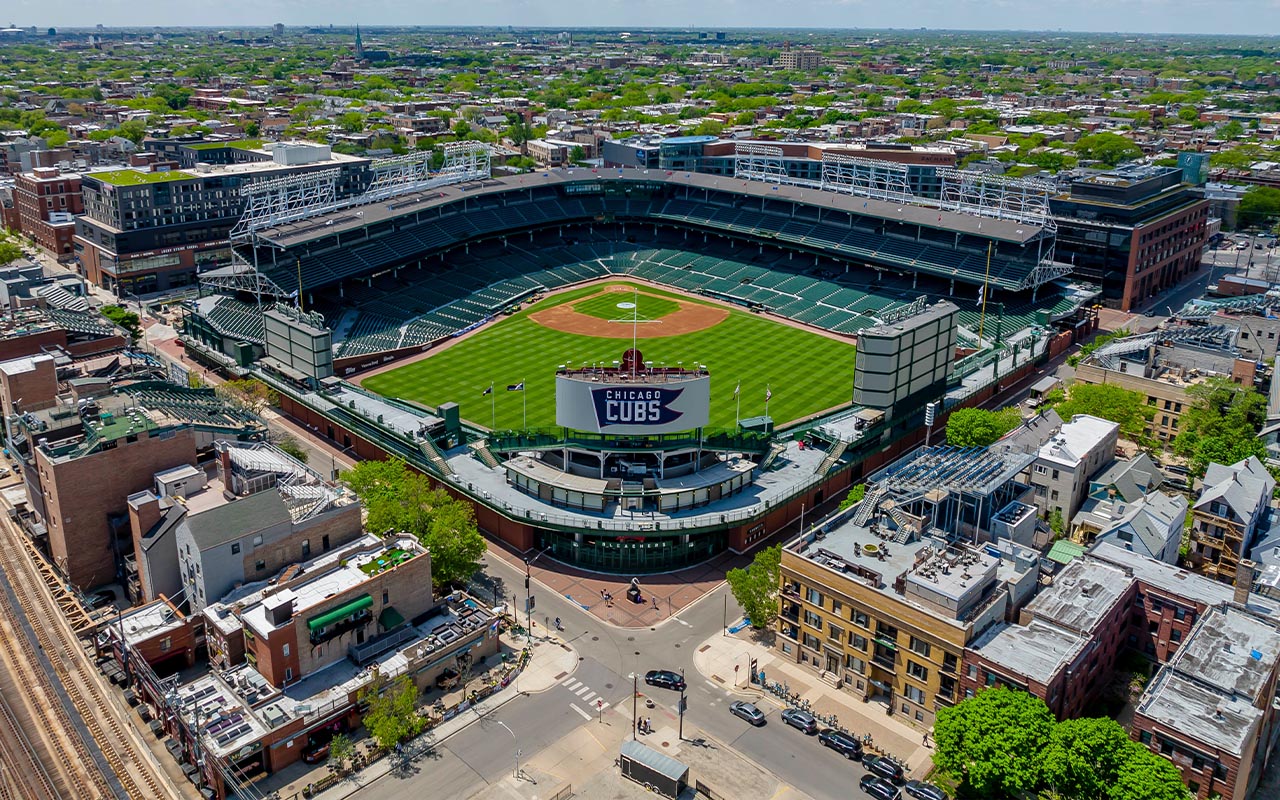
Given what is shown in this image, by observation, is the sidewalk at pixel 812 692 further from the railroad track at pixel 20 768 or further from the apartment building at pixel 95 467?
the apartment building at pixel 95 467

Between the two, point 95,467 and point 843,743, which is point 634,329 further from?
point 843,743

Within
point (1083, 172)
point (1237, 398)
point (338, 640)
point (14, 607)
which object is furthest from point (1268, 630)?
point (1083, 172)

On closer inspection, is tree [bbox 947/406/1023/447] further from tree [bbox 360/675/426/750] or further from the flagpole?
tree [bbox 360/675/426/750]

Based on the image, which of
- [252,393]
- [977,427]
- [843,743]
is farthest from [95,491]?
[977,427]

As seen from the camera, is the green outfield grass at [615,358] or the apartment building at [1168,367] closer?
the apartment building at [1168,367]

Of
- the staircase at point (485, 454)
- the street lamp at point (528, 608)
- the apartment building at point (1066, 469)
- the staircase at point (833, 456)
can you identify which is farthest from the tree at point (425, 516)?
the apartment building at point (1066, 469)
